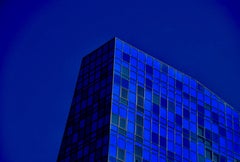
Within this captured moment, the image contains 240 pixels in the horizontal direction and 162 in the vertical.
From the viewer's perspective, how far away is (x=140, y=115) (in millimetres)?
96625

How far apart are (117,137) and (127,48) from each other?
15307 mm

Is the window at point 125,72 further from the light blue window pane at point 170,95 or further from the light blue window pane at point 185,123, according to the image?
the light blue window pane at point 185,123

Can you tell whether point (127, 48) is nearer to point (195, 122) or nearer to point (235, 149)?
point (195, 122)

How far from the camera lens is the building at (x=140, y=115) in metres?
93.0

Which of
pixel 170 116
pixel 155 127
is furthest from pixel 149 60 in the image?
pixel 155 127

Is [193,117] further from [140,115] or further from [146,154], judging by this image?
[146,154]

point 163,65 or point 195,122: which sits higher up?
point 163,65

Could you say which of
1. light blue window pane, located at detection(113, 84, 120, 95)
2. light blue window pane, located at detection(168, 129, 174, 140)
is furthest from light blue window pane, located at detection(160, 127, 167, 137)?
light blue window pane, located at detection(113, 84, 120, 95)

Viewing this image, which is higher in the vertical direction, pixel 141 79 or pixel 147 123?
pixel 141 79

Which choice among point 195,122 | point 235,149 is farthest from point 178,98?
point 235,149

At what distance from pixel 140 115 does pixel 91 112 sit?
6331mm

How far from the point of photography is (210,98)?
11156cm

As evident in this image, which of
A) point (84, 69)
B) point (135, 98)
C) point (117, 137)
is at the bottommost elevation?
point (117, 137)

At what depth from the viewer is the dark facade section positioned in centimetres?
9244
